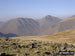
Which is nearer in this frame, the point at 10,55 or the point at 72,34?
the point at 10,55

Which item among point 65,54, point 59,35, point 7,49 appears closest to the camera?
point 65,54

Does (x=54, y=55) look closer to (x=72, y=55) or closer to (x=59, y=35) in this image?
(x=72, y=55)

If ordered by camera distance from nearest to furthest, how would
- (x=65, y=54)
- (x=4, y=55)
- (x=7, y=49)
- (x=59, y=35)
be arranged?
(x=4, y=55) → (x=65, y=54) → (x=7, y=49) → (x=59, y=35)

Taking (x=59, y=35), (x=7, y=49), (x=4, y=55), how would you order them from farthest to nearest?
1. (x=59, y=35)
2. (x=7, y=49)
3. (x=4, y=55)

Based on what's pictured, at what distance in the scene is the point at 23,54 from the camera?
23672 millimetres

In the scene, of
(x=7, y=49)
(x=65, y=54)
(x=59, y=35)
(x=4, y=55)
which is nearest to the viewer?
(x=4, y=55)

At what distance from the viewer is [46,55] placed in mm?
23203

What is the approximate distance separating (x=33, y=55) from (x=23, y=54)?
3.78ft

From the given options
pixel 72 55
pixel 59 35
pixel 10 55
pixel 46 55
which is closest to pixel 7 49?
pixel 10 55

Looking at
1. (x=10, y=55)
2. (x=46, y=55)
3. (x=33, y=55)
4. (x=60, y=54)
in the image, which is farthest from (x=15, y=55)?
(x=60, y=54)

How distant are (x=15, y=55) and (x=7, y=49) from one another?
12.2 feet

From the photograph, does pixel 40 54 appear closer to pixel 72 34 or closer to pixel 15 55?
pixel 15 55

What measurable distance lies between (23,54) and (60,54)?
4.28 meters

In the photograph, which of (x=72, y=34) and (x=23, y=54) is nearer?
(x=23, y=54)
